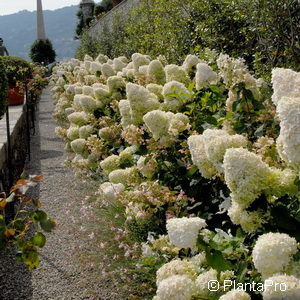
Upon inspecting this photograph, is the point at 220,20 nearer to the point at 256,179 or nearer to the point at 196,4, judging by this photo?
the point at 196,4

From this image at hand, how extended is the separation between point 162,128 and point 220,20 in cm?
317

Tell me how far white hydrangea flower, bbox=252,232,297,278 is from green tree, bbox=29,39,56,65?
33.3 m

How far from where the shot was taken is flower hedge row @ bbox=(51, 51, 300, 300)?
4.92 feet

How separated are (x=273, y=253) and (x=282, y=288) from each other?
0.46 ft

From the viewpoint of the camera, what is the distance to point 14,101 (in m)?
9.76

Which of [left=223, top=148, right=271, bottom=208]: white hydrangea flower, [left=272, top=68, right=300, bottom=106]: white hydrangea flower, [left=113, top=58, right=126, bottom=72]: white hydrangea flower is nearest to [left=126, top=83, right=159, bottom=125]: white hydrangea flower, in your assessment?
[left=272, top=68, right=300, bottom=106]: white hydrangea flower

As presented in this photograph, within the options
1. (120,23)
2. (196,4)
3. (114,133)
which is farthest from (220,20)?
(120,23)

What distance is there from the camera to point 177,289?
1.50 metres

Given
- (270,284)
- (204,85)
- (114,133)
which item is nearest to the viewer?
(270,284)

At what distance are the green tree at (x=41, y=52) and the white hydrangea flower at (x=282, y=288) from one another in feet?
110

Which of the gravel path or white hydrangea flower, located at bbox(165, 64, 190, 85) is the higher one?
white hydrangea flower, located at bbox(165, 64, 190, 85)

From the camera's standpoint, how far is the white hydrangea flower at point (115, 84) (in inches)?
184

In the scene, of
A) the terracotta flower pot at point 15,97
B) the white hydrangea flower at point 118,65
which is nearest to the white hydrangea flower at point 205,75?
the white hydrangea flower at point 118,65

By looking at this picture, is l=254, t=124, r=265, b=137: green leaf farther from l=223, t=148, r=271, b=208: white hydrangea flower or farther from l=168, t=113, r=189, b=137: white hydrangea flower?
l=223, t=148, r=271, b=208: white hydrangea flower
